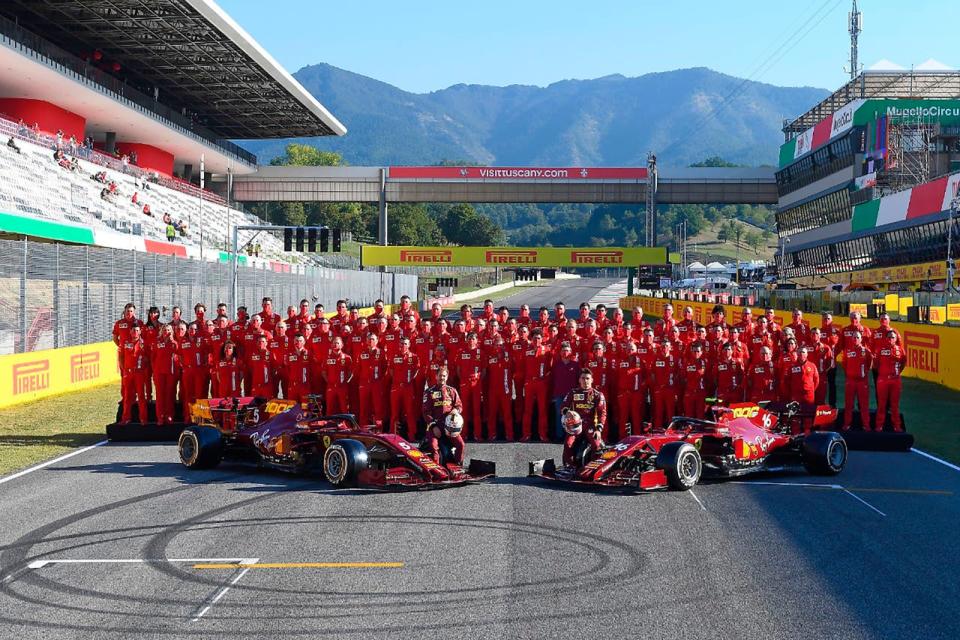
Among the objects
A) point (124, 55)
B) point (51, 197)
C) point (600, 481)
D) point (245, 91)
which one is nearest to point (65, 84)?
point (124, 55)

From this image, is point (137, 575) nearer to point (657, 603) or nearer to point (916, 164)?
point (657, 603)

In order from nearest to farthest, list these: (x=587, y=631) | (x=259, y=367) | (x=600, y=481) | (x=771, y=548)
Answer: (x=587, y=631)
(x=771, y=548)
(x=600, y=481)
(x=259, y=367)

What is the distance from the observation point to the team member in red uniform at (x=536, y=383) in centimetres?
1772

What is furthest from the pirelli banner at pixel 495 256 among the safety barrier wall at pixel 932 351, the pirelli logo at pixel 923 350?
the pirelli logo at pixel 923 350

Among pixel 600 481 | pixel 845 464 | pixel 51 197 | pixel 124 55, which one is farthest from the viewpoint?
pixel 124 55

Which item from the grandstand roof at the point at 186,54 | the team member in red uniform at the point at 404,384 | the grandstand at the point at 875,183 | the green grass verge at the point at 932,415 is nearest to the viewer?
the green grass verge at the point at 932,415

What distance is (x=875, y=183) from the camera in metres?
65.2

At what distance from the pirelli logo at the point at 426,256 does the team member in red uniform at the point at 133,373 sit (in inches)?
1622

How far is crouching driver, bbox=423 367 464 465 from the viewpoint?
45.9ft

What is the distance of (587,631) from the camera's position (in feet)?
25.8

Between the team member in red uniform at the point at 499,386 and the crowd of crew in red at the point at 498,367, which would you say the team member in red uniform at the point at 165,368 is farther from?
the team member in red uniform at the point at 499,386

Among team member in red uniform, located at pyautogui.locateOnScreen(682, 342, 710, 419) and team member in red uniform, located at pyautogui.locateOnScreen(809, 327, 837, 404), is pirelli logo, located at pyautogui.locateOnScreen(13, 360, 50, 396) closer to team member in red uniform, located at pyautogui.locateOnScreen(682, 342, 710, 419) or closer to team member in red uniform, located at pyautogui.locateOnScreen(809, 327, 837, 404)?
team member in red uniform, located at pyautogui.locateOnScreen(682, 342, 710, 419)

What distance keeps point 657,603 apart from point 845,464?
7410mm

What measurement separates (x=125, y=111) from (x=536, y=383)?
4572 centimetres
